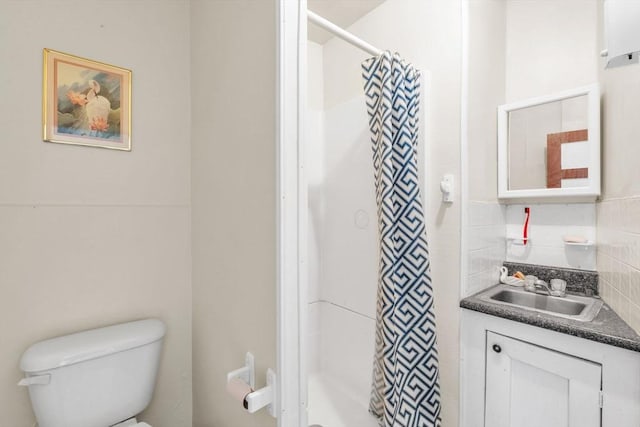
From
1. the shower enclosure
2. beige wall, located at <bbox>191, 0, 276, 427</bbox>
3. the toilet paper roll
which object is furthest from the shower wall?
the toilet paper roll

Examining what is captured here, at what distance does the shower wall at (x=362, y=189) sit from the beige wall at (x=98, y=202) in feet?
2.75

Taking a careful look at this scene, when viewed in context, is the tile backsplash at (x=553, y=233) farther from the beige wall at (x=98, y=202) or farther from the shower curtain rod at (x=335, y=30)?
the beige wall at (x=98, y=202)

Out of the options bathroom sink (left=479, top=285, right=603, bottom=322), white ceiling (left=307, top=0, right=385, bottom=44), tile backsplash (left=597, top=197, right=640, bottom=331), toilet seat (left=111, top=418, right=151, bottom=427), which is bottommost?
toilet seat (left=111, top=418, right=151, bottom=427)

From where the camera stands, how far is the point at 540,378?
1103mm

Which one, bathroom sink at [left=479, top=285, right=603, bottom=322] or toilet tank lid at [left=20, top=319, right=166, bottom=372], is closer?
toilet tank lid at [left=20, top=319, right=166, bottom=372]

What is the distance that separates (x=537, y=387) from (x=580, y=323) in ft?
1.01

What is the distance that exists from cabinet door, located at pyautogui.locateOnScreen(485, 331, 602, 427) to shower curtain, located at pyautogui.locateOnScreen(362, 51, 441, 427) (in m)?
0.25

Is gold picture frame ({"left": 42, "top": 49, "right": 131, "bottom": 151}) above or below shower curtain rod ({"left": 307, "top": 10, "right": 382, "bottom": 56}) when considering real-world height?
below

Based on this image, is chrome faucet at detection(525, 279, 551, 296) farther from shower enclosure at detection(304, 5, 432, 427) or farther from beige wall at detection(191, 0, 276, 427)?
beige wall at detection(191, 0, 276, 427)

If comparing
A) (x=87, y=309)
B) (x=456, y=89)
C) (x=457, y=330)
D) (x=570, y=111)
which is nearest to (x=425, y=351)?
(x=457, y=330)

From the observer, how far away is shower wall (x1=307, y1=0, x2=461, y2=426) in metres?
1.33

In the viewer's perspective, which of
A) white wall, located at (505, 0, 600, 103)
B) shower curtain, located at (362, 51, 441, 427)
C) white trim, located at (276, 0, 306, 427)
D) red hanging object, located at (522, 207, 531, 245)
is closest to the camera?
white trim, located at (276, 0, 306, 427)

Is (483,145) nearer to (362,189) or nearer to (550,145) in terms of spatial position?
(550,145)

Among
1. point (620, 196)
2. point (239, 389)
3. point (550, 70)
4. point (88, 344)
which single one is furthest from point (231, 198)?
point (550, 70)
